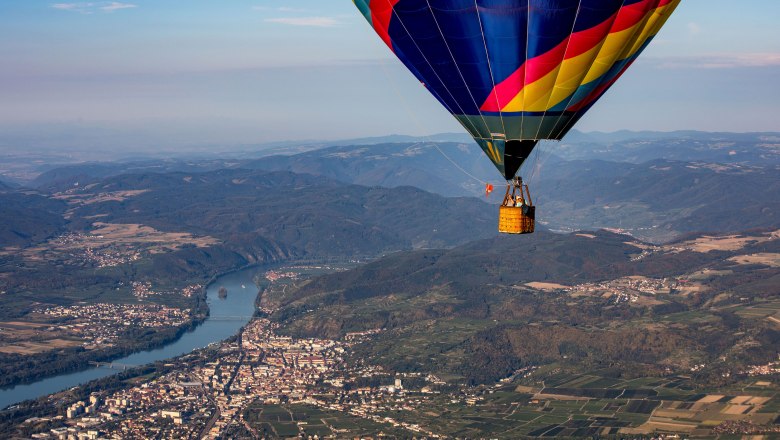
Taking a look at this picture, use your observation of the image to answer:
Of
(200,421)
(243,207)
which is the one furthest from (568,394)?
(243,207)

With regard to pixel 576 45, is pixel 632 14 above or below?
above

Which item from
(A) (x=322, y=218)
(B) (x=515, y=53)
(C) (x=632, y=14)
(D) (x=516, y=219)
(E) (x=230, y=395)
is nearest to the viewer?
(C) (x=632, y=14)

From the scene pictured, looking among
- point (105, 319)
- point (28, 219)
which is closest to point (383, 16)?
point (105, 319)

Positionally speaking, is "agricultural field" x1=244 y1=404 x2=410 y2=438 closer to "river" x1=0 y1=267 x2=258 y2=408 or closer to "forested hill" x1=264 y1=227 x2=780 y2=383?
"forested hill" x1=264 y1=227 x2=780 y2=383

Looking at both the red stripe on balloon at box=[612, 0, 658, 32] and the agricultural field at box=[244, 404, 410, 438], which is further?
the agricultural field at box=[244, 404, 410, 438]

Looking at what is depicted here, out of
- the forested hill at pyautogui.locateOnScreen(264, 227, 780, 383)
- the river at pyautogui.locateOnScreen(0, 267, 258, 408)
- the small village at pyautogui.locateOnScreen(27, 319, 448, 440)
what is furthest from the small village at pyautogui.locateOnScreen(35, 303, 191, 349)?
the small village at pyautogui.locateOnScreen(27, 319, 448, 440)

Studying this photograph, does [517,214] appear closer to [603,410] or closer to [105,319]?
[603,410]

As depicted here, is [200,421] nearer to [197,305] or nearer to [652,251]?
[197,305]

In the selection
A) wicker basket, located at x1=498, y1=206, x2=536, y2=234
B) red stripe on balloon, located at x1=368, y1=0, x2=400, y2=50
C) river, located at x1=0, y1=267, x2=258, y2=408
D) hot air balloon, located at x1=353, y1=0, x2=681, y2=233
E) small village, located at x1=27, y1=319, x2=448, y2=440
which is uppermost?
red stripe on balloon, located at x1=368, y1=0, x2=400, y2=50
